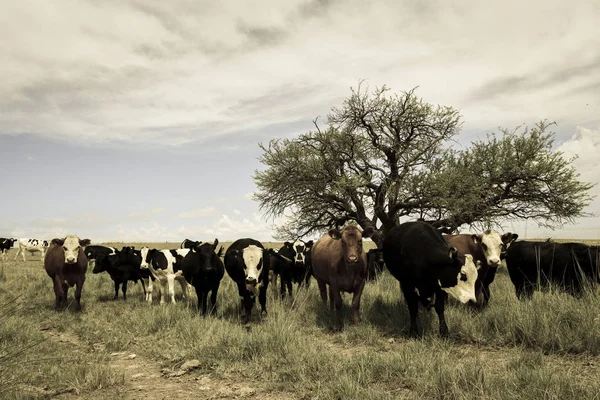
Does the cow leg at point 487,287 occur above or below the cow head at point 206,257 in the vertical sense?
below

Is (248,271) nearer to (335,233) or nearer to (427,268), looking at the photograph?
(335,233)

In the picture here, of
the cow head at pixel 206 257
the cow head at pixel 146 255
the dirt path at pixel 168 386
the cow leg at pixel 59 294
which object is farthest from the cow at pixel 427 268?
the cow leg at pixel 59 294

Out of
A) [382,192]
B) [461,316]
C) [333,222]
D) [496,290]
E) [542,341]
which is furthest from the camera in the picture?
[333,222]

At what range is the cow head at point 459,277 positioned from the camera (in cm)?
707

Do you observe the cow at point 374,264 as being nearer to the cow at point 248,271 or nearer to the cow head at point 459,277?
the cow at point 248,271

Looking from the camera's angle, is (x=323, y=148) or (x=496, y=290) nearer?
(x=496, y=290)

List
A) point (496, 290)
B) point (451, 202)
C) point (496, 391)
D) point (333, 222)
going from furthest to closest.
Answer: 1. point (333, 222)
2. point (451, 202)
3. point (496, 290)
4. point (496, 391)

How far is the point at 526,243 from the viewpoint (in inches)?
392

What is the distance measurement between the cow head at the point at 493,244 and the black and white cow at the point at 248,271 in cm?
520

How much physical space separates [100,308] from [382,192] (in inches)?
601

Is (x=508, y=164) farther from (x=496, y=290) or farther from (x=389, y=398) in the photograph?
(x=389, y=398)

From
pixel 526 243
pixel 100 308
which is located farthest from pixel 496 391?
pixel 100 308

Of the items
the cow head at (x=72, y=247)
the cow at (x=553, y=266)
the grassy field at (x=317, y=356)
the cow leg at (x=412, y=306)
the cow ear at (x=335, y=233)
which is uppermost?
the cow ear at (x=335, y=233)

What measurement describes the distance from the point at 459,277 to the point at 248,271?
4439mm
